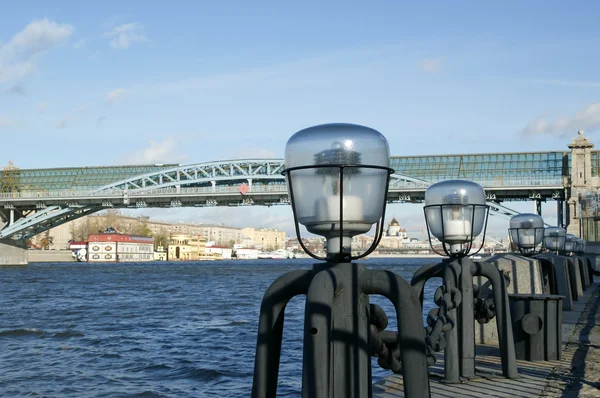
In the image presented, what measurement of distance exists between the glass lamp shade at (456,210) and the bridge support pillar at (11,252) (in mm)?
54073

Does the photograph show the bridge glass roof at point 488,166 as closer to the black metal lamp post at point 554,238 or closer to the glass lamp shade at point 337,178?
the black metal lamp post at point 554,238

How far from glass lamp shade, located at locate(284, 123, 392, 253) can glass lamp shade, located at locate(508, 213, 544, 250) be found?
23.9ft

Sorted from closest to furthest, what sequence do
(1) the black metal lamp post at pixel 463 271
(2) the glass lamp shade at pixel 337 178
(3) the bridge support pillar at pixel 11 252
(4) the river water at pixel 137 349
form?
(2) the glass lamp shade at pixel 337 178, (1) the black metal lamp post at pixel 463 271, (4) the river water at pixel 137 349, (3) the bridge support pillar at pixel 11 252

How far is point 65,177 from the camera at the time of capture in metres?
65.6

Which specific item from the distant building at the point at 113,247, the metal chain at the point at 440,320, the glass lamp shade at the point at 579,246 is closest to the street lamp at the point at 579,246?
the glass lamp shade at the point at 579,246

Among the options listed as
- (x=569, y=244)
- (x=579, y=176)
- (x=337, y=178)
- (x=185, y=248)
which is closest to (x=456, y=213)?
(x=337, y=178)

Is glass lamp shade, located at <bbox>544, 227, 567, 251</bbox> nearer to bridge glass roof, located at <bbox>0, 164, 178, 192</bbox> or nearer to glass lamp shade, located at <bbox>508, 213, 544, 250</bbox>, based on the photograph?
glass lamp shade, located at <bbox>508, 213, 544, 250</bbox>

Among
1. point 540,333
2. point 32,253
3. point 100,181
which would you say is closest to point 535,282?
point 540,333

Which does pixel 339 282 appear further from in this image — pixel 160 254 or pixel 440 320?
pixel 160 254

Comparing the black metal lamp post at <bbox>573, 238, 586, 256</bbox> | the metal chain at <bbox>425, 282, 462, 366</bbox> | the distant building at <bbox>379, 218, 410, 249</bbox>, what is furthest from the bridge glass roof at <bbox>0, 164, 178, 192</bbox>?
the distant building at <bbox>379, 218, 410, 249</bbox>

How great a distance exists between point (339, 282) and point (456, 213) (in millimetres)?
2529

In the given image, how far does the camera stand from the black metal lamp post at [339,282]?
2293 mm

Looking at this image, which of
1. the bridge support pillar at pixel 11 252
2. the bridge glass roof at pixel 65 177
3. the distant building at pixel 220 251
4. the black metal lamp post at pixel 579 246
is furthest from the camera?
the distant building at pixel 220 251

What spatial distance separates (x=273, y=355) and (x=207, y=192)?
49223 mm
